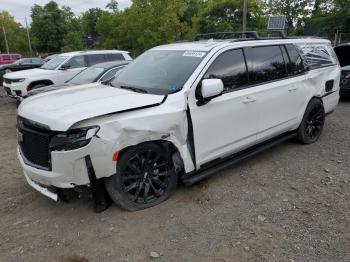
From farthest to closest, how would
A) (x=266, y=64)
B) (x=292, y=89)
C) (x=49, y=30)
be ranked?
(x=49, y=30)
(x=292, y=89)
(x=266, y=64)

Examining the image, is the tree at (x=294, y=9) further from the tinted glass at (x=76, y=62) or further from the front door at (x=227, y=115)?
the front door at (x=227, y=115)

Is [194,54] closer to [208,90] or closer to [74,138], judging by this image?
[208,90]

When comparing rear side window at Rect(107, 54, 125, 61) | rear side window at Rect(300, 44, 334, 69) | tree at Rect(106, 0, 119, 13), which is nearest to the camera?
rear side window at Rect(300, 44, 334, 69)

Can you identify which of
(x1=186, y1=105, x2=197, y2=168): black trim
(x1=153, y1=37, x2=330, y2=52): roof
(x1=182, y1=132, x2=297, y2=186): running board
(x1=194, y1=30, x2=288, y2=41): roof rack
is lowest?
(x1=182, y1=132, x2=297, y2=186): running board

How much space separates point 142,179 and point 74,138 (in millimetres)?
903

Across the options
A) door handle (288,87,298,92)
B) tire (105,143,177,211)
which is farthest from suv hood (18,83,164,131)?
door handle (288,87,298,92)

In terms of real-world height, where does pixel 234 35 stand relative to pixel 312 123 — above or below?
above

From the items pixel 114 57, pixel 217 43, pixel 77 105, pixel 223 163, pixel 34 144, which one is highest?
pixel 217 43

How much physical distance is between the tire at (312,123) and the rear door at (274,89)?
→ 35 cm

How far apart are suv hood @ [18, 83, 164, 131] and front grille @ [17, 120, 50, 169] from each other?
4.4 inches

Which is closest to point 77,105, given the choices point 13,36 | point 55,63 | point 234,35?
point 234,35

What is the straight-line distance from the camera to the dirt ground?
299cm

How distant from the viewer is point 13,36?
186ft

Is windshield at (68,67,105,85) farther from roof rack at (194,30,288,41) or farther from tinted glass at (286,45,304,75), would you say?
tinted glass at (286,45,304,75)
